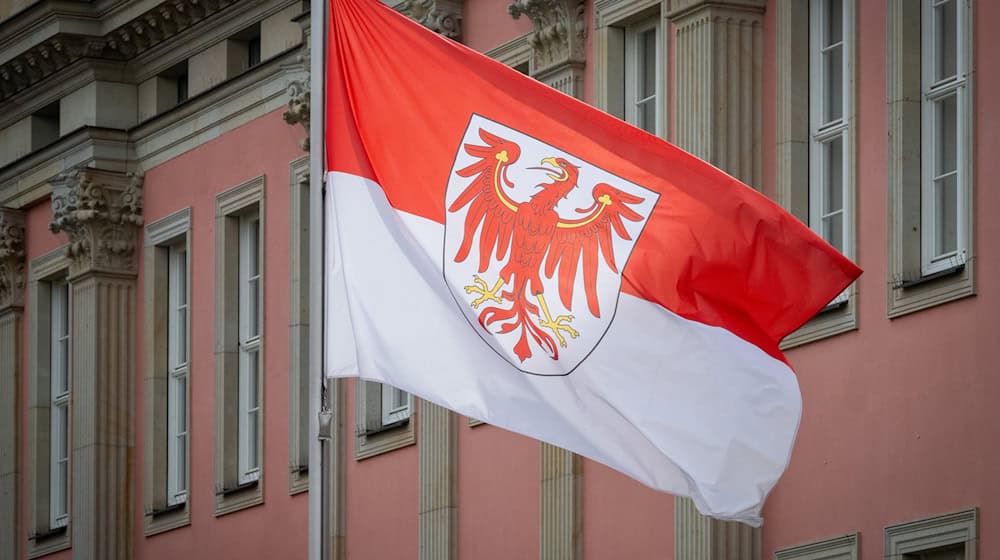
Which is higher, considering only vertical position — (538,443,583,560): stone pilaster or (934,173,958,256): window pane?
(934,173,958,256): window pane

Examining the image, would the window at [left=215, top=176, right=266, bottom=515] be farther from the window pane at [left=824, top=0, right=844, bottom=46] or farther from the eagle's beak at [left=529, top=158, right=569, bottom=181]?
the eagle's beak at [left=529, top=158, right=569, bottom=181]

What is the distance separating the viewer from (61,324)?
38.5 metres

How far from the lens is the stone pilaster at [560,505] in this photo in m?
26.6

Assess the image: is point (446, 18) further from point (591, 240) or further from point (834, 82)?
point (591, 240)

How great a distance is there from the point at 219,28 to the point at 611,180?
18011 mm

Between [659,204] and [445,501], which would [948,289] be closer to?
[659,204]

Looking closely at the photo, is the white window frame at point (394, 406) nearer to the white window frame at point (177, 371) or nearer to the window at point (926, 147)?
the white window frame at point (177, 371)

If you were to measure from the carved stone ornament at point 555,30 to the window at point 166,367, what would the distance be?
8.62 m

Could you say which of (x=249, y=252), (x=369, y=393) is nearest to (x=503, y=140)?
(x=369, y=393)

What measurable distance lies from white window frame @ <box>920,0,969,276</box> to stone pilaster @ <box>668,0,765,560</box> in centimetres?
244

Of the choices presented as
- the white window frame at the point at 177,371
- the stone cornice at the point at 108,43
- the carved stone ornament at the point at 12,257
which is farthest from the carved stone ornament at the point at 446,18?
the carved stone ornament at the point at 12,257

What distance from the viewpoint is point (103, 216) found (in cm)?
3631

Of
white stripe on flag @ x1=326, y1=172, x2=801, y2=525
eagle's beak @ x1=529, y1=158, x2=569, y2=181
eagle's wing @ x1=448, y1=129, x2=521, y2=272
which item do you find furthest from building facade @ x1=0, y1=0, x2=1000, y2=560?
eagle's beak @ x1=529, y1=158, x2=569, y2=181

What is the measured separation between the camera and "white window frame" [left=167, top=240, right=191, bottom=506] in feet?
117
